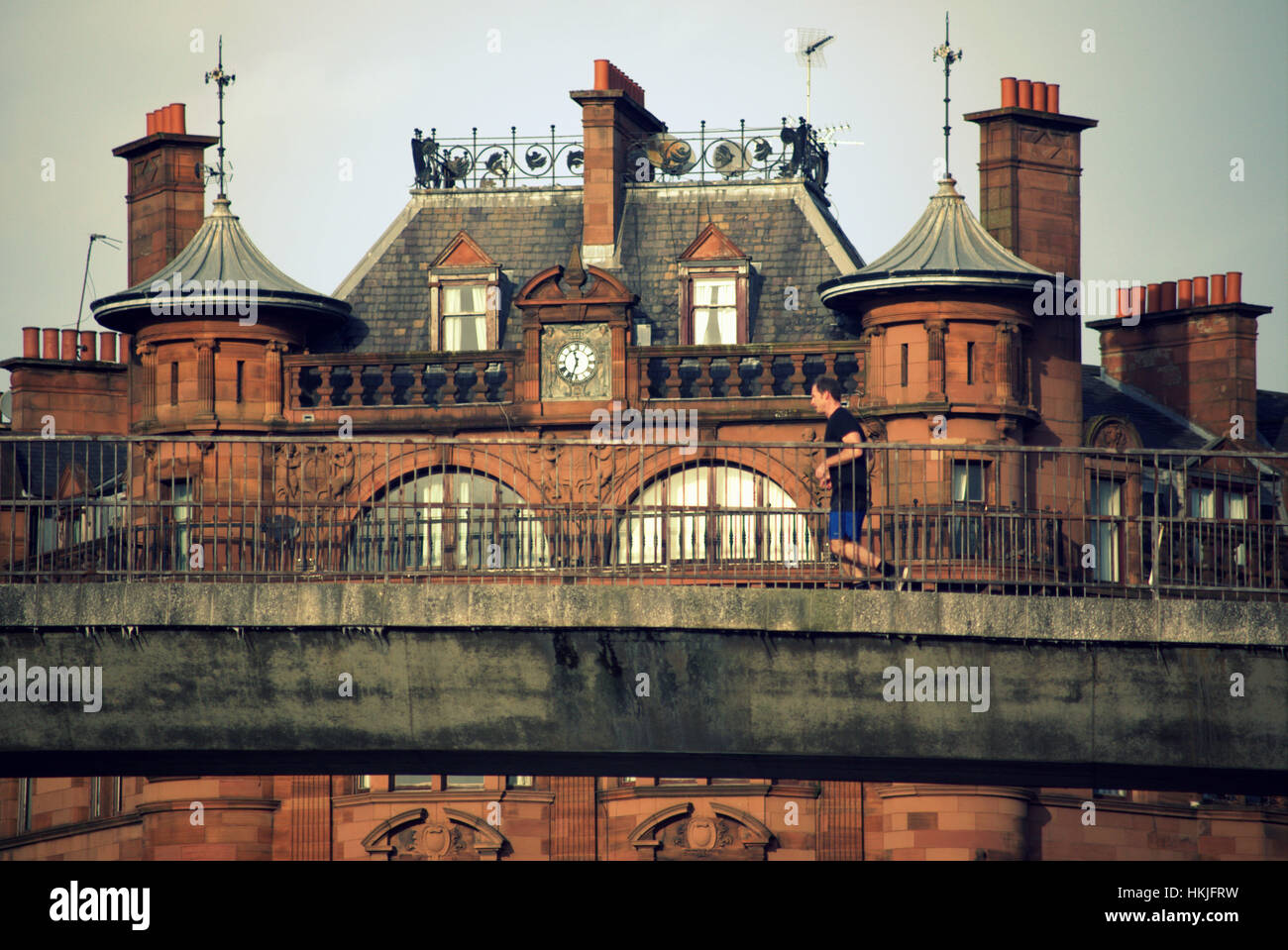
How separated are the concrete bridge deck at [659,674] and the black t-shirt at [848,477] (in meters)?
2.31

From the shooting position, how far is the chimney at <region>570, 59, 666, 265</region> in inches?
1966

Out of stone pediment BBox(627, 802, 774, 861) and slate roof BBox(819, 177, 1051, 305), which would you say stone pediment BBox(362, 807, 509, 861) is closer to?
stone pediment BBox(627, 802, 774, 861)

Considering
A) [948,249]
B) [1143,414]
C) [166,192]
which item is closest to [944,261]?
[948,249]

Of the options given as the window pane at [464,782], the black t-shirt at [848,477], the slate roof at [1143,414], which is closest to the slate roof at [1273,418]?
the slate roof at [1143,414]

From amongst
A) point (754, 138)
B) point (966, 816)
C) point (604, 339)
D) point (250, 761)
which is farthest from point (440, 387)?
point (250, 761)

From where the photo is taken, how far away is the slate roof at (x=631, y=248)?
160ft

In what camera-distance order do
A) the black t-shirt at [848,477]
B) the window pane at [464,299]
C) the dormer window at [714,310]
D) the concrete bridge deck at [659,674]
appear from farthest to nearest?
the window pane at [464,299] → the dormer window at [714,310] → the black t-shirt at [848,477] → the concrete bridge deck at [659,674]

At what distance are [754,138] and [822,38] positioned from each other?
451cm

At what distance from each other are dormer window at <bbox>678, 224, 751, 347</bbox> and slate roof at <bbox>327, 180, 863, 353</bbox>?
0.30 metres

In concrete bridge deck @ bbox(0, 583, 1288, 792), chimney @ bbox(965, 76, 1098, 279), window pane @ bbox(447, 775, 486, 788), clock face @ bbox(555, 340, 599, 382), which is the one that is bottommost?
window pane @ bbox(447, 775, 486, 788)

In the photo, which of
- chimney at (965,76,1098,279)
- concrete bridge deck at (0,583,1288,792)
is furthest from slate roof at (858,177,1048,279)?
concrete bridge deck at (0,583,1288,792)

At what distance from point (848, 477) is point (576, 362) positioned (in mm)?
20932

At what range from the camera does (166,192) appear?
51.8 meters

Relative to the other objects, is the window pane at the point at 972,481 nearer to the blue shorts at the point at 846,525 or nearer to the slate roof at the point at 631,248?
the slate roof at the point at 631,248
